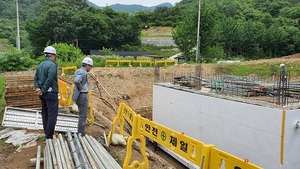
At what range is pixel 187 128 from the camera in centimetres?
1048

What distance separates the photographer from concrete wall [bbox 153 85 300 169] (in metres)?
6.74

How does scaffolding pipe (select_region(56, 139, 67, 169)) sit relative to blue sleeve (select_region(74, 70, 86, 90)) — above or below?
below

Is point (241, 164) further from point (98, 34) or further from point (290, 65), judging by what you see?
point (98, 34)

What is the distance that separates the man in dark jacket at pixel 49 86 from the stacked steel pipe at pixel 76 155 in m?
0.35

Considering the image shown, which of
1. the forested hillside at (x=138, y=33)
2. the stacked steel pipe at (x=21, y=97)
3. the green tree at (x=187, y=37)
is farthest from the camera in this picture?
the forested hillside at (x=138, y=33)

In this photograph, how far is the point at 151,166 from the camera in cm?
588

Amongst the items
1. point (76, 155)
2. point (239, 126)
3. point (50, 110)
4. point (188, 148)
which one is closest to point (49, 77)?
point (50, 110)

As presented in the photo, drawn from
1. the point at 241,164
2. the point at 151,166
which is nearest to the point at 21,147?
the point at 151,166

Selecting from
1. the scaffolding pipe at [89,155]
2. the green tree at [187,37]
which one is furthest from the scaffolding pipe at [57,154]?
the green tree at [187,37]

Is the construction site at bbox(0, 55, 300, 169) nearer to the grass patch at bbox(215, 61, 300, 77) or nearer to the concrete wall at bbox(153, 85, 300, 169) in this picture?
the concrete wall at bbox(153, 85, 300, 169)

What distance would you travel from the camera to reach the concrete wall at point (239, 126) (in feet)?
22.1

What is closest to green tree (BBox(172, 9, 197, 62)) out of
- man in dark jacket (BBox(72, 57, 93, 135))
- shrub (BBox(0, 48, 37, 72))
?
shrub (BBox(0, 48, 37, 72))

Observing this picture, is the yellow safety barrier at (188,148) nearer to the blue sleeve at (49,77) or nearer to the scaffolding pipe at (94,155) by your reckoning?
the scaffolding pipe at (94,155)

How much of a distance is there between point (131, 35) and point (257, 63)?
88.3 ft
